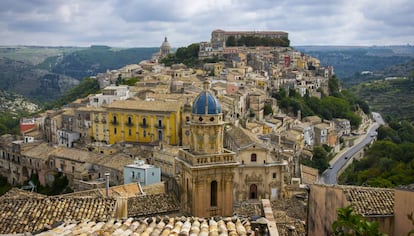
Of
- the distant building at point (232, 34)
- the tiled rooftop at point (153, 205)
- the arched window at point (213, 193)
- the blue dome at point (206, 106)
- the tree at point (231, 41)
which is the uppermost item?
the distant building at point (232, 34)

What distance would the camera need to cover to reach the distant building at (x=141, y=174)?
120ft

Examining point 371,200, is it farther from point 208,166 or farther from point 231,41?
point 231,41

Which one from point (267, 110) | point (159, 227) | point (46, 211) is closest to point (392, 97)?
point (267, 110)

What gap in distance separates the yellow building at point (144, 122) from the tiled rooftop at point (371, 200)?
31.5m

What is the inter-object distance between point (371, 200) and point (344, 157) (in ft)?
175

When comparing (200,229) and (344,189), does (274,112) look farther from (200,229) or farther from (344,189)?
(200,229)

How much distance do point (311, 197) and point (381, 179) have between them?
2671 cm

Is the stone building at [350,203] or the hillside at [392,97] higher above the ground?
the stone building at [350,203]

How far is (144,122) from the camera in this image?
4666 centimetres

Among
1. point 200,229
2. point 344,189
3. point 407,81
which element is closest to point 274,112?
point 344,189

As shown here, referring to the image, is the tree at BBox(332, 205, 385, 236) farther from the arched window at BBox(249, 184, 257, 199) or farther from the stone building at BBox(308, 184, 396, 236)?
the arched window at BBox(249, 184, 257, 199)

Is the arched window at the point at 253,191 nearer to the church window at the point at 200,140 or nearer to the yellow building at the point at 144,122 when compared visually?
the yellow building at the point at 144,122

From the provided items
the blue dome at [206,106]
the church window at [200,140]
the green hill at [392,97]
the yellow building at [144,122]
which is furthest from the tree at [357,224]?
the green hill at [392,97]

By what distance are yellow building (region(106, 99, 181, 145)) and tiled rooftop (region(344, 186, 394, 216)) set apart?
103 feet
